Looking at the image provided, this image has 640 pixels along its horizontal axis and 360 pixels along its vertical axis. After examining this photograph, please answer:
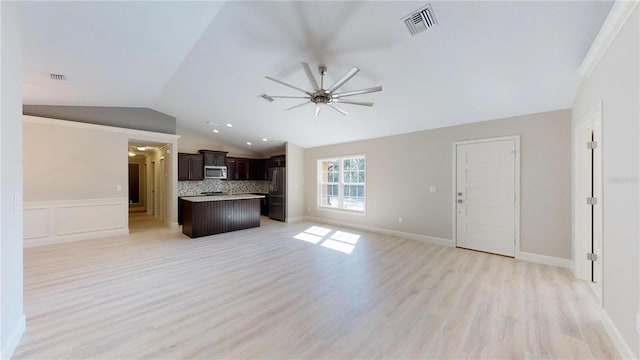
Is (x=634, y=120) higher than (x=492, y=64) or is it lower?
lower

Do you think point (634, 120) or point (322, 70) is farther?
point (322, 70)

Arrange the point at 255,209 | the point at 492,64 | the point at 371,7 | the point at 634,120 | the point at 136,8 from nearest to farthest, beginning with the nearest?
the point at 634,120 < the point at 371,7 < the point at 136,8 < the point at 492,64 < the point at 255,209

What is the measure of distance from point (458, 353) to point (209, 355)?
1.83 metres

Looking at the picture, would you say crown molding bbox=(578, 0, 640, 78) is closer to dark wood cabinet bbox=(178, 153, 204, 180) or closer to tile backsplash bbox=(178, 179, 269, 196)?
dark wood cabinet bbox=(178, 153, 204, 180)

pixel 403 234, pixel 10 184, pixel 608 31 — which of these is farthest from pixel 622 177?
pixel 10 184

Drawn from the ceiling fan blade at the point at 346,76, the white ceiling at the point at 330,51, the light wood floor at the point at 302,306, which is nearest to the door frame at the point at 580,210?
the light wood floor at the point at 302,306

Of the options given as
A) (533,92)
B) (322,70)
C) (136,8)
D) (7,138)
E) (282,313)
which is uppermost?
(136,8)

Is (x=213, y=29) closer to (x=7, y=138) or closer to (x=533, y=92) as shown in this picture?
(x=7, y=138)

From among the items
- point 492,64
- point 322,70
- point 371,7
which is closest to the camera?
point 371,7

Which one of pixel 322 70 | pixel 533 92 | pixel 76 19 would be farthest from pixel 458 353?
pixel 76 19

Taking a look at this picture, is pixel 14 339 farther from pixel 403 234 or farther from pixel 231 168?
pixel 231 168

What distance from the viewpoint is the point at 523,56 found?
2.64m

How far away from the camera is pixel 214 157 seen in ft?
25.3

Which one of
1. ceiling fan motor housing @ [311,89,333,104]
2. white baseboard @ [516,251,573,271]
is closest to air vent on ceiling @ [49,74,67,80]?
ceiling fan motor housing @ [311,89,333,104]
